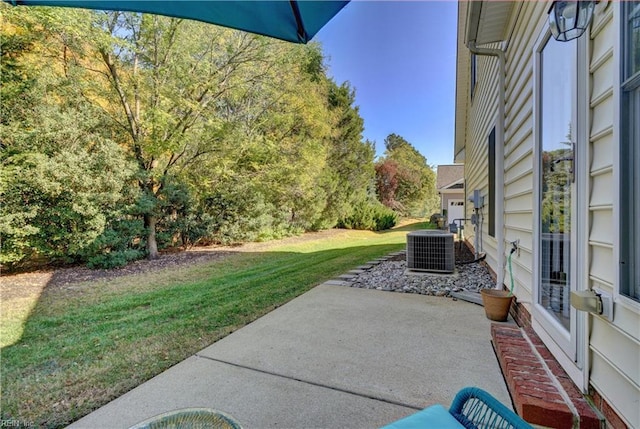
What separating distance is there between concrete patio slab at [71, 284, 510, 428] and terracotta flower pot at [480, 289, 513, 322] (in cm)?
12

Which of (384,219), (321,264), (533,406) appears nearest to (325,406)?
(533,406)

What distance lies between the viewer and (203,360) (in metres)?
2.62

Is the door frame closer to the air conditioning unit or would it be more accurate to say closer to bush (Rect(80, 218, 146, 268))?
the air conditioning unit

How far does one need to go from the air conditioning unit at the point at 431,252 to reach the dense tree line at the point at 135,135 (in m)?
5.96

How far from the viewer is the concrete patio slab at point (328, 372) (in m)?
1.93

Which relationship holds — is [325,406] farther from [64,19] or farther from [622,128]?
[64,19]

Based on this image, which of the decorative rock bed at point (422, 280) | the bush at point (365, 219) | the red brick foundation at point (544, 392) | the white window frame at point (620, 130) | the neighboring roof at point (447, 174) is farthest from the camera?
the neighboring roof at point (447, 174)

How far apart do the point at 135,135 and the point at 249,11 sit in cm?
759

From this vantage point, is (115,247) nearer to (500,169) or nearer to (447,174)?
(500,169)

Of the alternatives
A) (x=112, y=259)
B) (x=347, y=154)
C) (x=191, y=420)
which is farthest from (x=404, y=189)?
(x=191, y=420)

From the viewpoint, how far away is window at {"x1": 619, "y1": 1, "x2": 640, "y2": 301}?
49.0 inches

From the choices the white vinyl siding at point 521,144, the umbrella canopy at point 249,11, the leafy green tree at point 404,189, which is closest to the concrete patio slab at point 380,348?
the white vinyl siding at point 521,144

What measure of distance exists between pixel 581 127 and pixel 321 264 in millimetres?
5931

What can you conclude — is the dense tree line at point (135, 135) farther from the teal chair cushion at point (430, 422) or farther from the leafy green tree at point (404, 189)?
the leafy green tree at point (404, 189)
